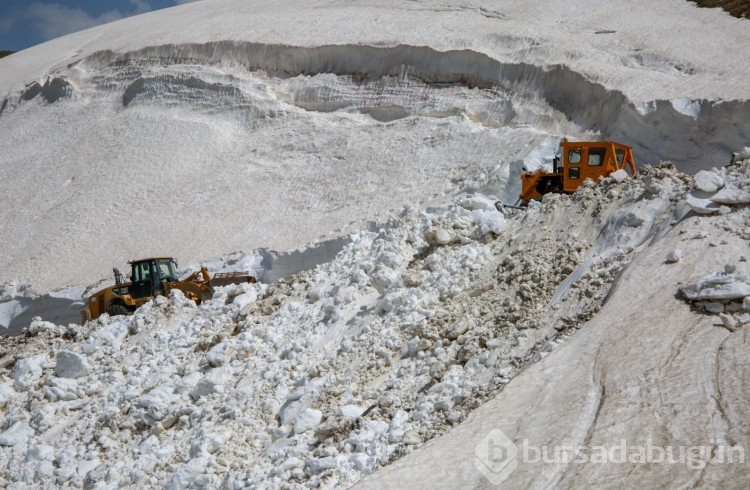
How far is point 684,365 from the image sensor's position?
18.3 ft

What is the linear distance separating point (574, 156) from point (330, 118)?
8.34m

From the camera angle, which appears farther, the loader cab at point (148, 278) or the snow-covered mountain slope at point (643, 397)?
the loader cab at point (148, 278)

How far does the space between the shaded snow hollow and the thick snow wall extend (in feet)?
20.1

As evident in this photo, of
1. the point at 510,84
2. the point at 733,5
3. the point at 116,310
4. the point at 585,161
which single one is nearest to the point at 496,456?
the point at 585,161

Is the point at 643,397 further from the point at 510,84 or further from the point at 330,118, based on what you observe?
the point at 330,118

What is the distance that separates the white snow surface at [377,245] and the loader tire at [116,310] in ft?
3.67

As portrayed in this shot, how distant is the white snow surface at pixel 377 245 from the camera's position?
6.04 metres

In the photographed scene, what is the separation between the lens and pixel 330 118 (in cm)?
2011

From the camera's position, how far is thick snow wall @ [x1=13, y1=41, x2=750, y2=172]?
1513 centimetres

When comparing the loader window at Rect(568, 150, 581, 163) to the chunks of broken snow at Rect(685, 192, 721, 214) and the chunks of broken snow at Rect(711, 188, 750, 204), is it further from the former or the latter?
the chunks of broken snow at Rect(711, 188, 750, 204)

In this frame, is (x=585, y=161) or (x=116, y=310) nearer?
(x=585, y=161)

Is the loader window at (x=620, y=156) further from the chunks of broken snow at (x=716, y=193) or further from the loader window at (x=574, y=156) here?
the chunks of broken snow at (x=716, y=193)

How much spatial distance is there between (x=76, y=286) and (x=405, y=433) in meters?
12.3

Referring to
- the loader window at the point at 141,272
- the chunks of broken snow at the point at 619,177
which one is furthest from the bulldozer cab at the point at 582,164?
the loader window at the point at 141,272
